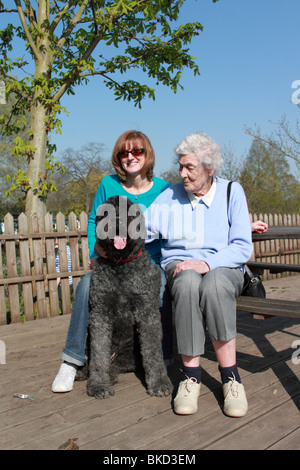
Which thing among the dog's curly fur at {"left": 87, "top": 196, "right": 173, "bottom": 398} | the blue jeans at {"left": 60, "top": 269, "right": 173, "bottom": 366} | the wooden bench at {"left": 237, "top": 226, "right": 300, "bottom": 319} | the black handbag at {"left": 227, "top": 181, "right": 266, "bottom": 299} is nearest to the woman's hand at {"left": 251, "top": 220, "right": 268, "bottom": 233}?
the wooden bench at {"left": 237, "top": 226, "right": 300, "bottom": 319}

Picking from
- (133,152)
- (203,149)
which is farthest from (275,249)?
(203,149)

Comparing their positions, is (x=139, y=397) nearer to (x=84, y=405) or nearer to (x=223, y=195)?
(x=84, y=405)

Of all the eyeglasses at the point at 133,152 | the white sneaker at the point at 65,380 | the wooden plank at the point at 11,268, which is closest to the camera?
the white sneaker at the point at 65,380

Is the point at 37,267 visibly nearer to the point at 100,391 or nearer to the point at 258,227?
the point at 100,391

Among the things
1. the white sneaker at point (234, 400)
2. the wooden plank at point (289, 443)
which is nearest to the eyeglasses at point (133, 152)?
the white sneaker at point (234, 400)

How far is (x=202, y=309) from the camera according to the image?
2293mm

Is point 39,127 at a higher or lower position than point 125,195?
higher

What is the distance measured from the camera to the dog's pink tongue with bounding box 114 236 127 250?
2.30 m

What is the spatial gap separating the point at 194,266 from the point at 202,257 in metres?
0.19

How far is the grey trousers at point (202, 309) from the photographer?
2.24 m

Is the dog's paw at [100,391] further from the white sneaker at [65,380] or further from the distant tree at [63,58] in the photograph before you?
the distant tree at [63,58]

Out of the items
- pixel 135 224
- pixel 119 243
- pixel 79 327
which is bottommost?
pixel 79 327

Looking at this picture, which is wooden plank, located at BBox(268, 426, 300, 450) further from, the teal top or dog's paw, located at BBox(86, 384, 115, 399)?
the teal top

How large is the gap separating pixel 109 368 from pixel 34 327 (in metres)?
2.20
